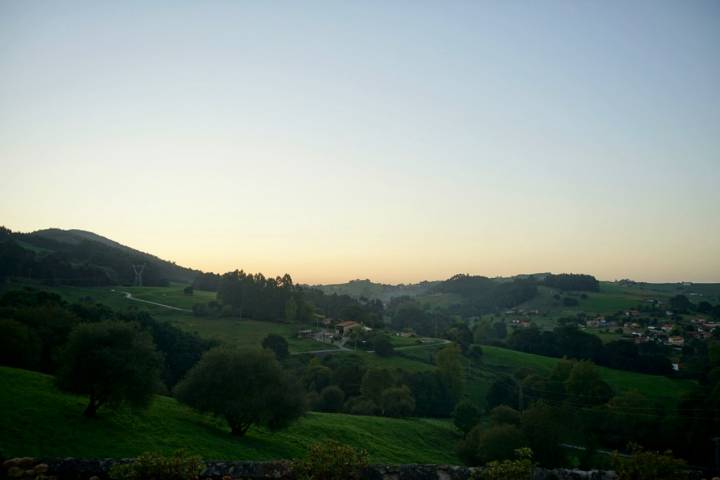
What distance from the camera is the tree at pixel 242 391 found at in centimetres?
4269

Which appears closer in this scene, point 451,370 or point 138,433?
point 138,433

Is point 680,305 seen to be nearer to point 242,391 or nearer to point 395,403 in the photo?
point 395,403

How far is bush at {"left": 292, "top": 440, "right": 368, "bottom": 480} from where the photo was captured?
1340 cm

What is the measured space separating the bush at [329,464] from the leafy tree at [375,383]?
64.0 m

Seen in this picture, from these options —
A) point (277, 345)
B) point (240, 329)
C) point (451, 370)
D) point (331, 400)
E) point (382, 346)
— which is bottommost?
point (331, 400)

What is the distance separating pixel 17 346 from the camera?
1777 inches

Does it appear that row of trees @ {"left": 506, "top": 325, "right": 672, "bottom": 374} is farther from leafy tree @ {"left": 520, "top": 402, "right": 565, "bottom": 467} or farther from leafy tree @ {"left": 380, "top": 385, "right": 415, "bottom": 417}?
leafy tree @ {"left": 520, "top": 402, "right": 565, "bottom": 467}

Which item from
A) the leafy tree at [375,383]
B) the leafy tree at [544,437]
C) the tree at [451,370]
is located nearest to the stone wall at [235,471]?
the leafy tree at [544,437]

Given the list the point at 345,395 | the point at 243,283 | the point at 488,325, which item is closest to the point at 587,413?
the point at 345,395

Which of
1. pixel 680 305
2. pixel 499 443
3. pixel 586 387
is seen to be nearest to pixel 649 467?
pixel 499 443

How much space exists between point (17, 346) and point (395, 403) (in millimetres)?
49091

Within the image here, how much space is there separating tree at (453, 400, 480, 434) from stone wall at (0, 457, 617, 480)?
181 feet

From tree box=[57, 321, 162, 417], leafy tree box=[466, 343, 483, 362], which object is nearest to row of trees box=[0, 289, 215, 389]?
tree box=[57, 321, 162, 417]

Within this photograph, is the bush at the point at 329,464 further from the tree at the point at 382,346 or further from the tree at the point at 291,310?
the tree at the point at 291,310
